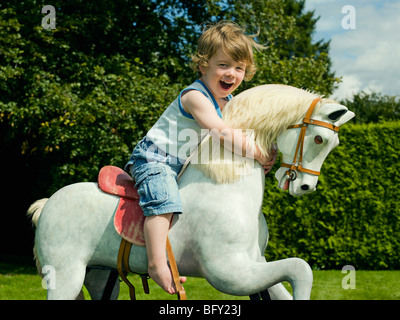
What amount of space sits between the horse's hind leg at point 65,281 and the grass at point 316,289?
4.24 meters

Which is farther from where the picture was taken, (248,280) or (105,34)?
(105,34)

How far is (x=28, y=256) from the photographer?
12.5 meters

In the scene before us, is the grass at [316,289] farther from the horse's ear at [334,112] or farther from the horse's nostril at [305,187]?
the horse's ear at [334,112]

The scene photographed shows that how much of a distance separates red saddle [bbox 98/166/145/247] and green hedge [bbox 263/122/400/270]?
636cm

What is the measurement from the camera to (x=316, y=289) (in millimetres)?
7105

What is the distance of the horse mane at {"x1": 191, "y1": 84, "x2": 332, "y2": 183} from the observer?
2.45 meters

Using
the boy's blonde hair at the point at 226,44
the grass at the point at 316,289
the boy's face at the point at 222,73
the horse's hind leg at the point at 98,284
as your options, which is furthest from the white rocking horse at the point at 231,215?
the grass at the point at 316,289

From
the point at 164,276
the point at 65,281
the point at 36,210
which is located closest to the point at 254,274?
the point at 164,276

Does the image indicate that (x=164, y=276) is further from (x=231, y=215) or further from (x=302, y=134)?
(x=302, y=134)

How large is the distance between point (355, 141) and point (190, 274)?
→ 24.2 feet

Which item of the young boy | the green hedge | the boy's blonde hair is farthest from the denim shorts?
the green hedge

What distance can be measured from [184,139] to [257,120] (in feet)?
1.49
